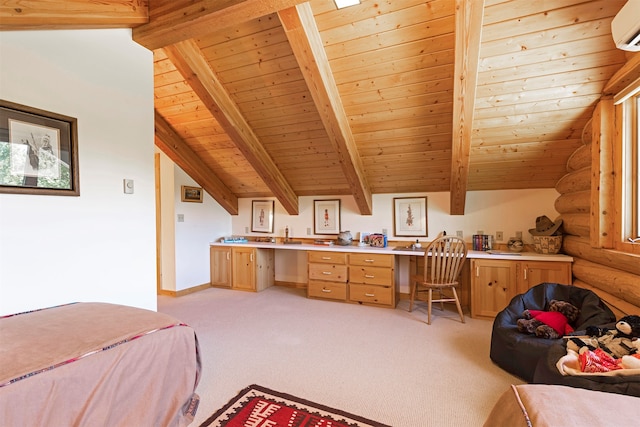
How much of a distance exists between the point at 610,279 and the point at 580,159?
1.20m

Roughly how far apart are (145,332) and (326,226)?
11.0 ft

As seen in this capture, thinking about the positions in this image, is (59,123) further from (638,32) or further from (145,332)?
(638,32)

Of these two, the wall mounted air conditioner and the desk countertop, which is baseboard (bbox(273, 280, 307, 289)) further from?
the wall mounted air conditioner

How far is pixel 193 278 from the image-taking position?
15.2 ft

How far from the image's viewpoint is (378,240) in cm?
421

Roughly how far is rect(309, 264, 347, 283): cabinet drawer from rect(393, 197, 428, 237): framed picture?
0.96 m

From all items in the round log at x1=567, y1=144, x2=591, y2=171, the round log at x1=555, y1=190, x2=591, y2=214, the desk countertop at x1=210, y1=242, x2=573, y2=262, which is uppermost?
the round log at x1=567, y1=144, x2=591, y2=171

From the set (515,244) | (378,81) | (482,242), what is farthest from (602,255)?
(378,81)

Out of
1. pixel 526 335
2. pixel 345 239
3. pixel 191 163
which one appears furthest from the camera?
pixel 191 163

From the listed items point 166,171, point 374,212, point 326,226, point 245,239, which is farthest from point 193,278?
point 374,212

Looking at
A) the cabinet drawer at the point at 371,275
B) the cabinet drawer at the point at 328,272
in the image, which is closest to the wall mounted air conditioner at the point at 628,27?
the cabinet drawer at the point at 371,275

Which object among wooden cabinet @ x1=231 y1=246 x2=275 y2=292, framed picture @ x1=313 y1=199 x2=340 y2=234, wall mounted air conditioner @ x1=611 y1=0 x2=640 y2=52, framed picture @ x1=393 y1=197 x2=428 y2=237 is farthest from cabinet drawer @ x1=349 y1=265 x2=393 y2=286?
wall mounted air conditioner @ x1=611 y1=0 x2=640 y2=52

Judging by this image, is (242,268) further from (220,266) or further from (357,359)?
(357,359)

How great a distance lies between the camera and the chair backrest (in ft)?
10.7
